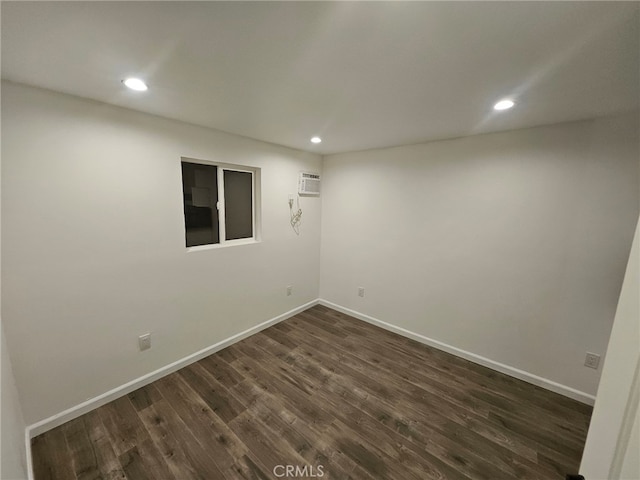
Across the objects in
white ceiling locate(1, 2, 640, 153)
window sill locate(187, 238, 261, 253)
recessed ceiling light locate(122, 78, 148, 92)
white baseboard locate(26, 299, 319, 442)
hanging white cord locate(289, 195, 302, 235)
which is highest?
white ceiling locate(1, 2, 640, 153)

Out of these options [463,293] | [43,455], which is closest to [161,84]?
[43,455]

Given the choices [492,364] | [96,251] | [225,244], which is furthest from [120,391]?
[492,364]

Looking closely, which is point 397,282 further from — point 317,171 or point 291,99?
point 291,99

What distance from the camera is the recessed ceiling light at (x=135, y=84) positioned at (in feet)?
4.65

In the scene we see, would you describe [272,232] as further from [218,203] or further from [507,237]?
[507,237]

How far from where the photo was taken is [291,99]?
65.4 inches

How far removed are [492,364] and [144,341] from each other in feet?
10.6

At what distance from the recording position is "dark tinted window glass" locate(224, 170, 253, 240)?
2.74 meters

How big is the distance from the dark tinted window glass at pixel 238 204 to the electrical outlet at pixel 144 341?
1.15 metres

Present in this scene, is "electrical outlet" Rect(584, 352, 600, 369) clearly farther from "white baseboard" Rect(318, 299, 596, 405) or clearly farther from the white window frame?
the white window frame

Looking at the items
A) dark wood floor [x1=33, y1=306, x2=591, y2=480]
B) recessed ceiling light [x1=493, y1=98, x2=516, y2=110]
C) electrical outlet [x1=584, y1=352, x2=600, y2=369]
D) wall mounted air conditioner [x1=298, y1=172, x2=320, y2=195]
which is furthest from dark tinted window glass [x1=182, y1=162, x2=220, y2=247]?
electrical outlet [x1=584, y1=352, x2=600, y2=369]

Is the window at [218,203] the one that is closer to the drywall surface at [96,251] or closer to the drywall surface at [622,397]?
the drywall surface at [96,251]

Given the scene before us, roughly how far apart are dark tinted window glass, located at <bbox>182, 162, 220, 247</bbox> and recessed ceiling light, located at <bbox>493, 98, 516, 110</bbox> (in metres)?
2.44

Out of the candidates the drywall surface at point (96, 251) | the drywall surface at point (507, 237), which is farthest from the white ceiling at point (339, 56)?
the drywall surface at point (507, 237)
